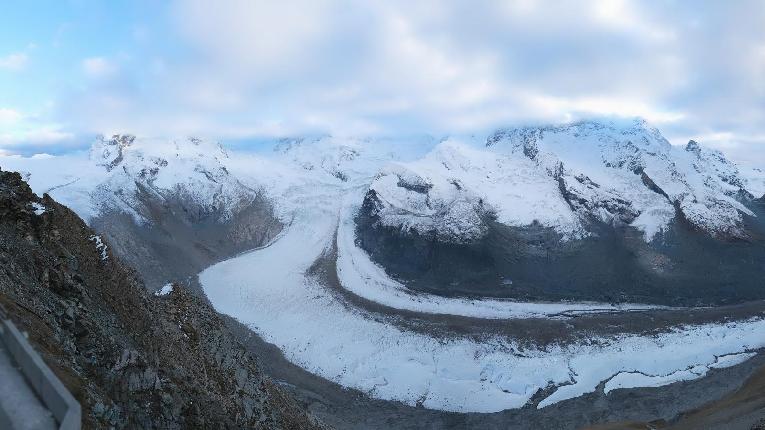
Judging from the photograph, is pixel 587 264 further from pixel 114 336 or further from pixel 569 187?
pixel 114 336

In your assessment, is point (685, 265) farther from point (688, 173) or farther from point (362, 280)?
point (362, 280)

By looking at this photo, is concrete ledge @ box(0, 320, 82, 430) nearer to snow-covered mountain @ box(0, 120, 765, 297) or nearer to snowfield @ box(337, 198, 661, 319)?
snowfield @ box(337, 198, 661, 319)

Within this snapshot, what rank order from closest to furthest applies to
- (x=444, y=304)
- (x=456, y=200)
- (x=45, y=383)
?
1. (x=45, y=383)
2. (x=444, y=304)
3. (x=456, y=200)

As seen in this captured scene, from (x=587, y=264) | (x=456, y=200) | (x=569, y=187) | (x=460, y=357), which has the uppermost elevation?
(x=569, y=187)

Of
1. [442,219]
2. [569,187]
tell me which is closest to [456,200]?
[442,219]

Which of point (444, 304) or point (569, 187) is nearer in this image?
point (444, 304)

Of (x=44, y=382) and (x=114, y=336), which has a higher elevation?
(x=44, y=382)

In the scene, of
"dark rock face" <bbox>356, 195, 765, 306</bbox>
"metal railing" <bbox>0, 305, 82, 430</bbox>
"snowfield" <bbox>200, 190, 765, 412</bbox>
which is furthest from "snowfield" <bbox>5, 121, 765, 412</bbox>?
"metal railing" <bbox>0, 305, 82, 430</bbox>
